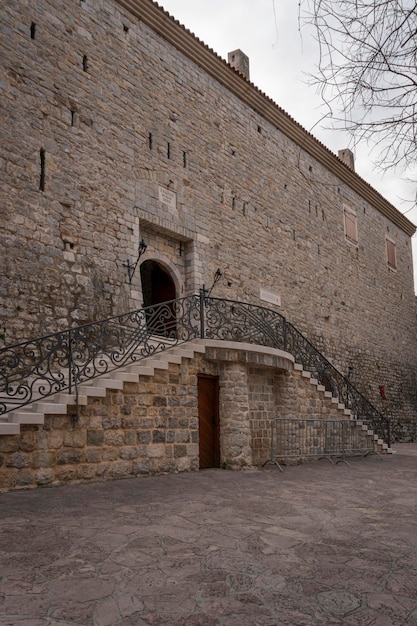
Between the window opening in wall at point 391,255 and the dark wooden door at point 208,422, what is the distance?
1637 centimetres

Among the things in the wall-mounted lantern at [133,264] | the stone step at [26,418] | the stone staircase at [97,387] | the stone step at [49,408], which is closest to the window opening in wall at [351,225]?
the wall-mounted lantern at [133,264]

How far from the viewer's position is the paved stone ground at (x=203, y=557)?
272 centimetres

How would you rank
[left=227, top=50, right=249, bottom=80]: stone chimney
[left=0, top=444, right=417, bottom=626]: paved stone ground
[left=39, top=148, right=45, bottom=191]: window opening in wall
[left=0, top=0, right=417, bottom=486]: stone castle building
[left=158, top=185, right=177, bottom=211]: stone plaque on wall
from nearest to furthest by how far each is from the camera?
[left=0, top=444, right=417, bottom=626]: paved stone ground < [left=0, top=0, right=417, bottom=486]: stone castle building < [left=39, top=148, right=45, bottom=191]: window opening in wall < [left=158, top=185, right=177, bottom=211]: stone plaque on wall < [left=227, top=50, right=249, bottom=80]: stone chimney

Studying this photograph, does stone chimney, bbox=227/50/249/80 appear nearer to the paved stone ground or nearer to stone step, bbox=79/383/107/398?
stone step, bbox=79/383/107/398

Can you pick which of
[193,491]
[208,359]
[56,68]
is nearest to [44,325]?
[208,359]

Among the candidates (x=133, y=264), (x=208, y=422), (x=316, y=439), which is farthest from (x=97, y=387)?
(x=316, y=439)

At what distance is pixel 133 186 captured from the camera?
432 inches

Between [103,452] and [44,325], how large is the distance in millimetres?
2869

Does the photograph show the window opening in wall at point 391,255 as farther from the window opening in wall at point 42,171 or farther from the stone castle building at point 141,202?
the window opening in wall at point 42,171

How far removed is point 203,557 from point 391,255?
2191 centimetres

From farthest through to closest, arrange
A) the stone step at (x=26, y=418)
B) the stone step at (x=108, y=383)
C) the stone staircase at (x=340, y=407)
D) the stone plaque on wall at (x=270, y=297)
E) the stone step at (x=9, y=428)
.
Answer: the stone plaque on wall at (x=270, y=297)
the stone staircase at (x=340, y=407)
the stone step at (x=108, y=383)
the stone step at (x=26, y=418)
the stone step at (x=9, y=428)

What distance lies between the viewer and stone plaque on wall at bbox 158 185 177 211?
38.2 ft

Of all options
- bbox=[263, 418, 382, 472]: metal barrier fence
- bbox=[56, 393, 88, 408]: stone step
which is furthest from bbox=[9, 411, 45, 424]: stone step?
bbox=[263, 418, 382, 472]: metal barrier fence

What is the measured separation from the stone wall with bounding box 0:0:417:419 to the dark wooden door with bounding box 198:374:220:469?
2.46 metres
